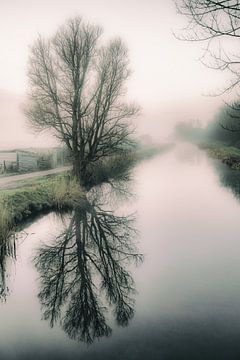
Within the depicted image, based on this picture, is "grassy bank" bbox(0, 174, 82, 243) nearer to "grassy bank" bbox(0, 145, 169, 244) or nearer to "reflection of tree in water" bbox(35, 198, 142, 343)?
"grassy bank" bbox(0, 145, 169, 244)

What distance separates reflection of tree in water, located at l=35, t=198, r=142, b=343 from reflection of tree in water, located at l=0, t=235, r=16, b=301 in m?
0.85

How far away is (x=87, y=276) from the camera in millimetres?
8641

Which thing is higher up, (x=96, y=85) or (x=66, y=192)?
(x=96, y=85)

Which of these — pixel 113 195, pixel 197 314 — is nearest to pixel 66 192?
pixel 113 195

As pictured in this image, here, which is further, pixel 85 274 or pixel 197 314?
pixel 85 274

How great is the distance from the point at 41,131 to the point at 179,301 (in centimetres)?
1511

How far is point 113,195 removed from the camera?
20.5m

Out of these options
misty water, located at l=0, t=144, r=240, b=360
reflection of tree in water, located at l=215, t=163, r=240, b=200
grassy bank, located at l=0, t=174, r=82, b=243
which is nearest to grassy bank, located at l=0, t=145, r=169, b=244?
grassy bank, located at l=0, t=174, r=82, b=243

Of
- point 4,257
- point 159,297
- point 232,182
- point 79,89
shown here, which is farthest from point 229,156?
point 159,297

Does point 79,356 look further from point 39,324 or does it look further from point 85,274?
point 85,274

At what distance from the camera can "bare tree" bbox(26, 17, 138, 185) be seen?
19.4 meters

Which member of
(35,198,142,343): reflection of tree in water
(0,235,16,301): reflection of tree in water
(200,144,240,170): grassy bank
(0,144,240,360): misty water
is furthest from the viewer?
(200,144,240,170): grassy bank

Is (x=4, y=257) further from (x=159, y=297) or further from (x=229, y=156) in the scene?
(x=229, y=156)

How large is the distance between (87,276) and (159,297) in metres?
2.16
